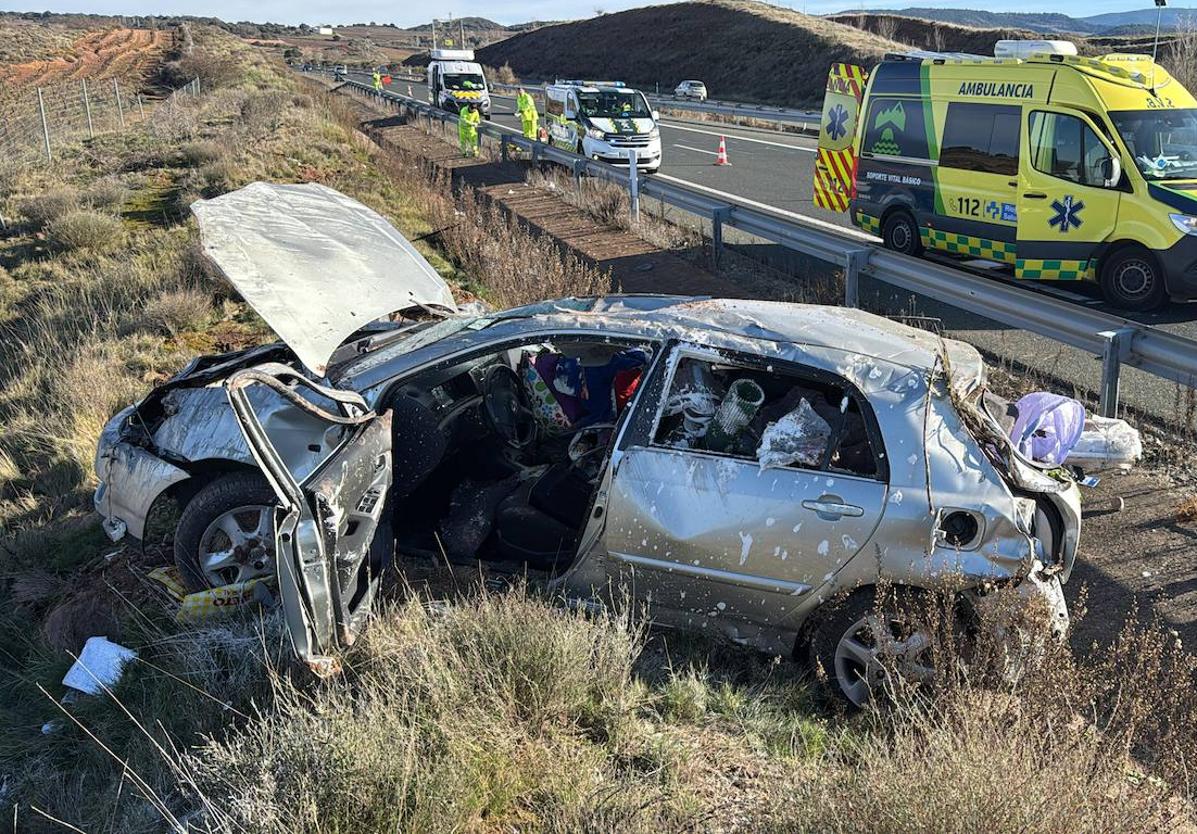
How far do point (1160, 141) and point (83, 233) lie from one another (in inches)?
549

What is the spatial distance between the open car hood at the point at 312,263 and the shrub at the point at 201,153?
15556 millimetres

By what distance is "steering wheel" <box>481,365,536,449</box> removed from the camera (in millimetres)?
5148

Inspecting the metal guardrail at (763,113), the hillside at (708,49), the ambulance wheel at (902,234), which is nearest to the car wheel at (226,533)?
the ambulance wheel at (902,234)

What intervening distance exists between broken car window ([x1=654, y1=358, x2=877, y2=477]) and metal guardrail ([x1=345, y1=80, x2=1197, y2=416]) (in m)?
3.01

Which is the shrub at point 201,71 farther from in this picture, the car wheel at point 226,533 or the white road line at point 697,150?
the car wheel at point 226,533

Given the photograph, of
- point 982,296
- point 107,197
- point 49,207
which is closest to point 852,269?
point 982,296

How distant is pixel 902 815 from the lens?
8.01 ft

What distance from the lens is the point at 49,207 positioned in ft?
49.3

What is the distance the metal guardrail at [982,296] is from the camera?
577 centimetres

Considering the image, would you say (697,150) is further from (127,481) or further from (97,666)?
(97,666)

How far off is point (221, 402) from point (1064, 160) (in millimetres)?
8910

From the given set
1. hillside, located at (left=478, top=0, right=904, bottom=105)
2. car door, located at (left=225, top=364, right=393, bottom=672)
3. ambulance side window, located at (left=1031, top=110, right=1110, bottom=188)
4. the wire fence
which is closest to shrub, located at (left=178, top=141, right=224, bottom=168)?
the wire fence

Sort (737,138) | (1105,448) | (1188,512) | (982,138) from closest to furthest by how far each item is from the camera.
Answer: (1105,448), (1188,512), (982,138), (737,138)

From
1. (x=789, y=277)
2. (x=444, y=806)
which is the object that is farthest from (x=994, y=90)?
(x=444, y=806)
